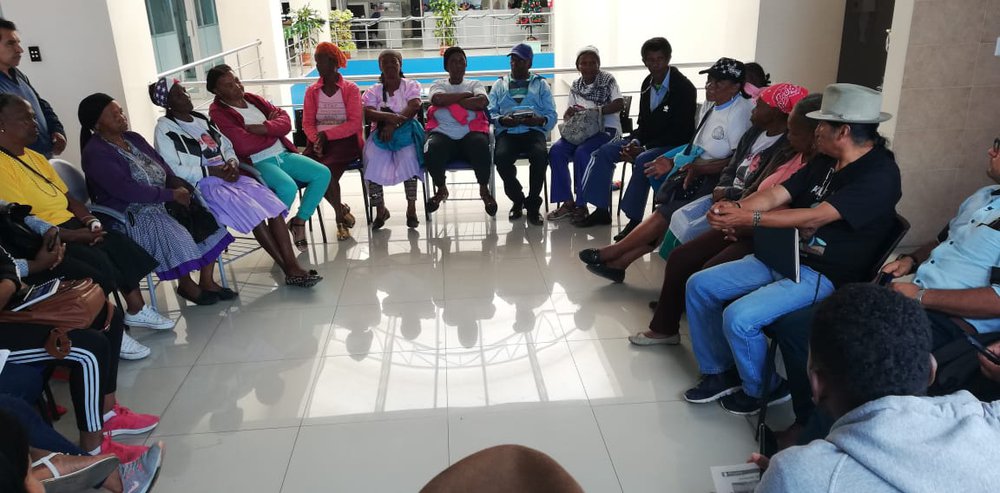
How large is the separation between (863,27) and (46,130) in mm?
4963

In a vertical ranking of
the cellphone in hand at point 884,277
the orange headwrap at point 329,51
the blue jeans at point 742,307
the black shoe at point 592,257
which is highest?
the orange headwrap at point 329,51

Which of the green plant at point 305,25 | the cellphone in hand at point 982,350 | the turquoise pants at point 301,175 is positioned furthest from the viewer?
the green plant at point 305,25

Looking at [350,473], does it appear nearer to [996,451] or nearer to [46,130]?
[996,451]

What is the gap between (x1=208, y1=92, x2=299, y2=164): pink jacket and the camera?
395 centimetres

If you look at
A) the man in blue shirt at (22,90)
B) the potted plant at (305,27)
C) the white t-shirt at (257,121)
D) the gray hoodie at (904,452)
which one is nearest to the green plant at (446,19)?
the potted plant at (305,27)

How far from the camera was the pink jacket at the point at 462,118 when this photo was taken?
466 cm

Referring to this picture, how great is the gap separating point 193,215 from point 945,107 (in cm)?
391

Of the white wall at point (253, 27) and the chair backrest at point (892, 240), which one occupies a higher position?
the white wall at point (253, 27)

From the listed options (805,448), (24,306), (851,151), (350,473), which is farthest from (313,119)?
(805,448)

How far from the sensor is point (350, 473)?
2.30m

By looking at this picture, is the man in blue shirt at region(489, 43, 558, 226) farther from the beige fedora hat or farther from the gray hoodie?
the gray hoodie

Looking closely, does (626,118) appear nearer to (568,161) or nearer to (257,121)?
(568,161)

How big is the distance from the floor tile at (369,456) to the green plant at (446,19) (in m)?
15.0

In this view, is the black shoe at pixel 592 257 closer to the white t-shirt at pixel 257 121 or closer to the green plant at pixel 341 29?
the white t-shirt at pixel 257 121
